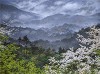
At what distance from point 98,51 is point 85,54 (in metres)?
0.41

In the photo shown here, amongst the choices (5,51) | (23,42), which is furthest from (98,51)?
(23,42)

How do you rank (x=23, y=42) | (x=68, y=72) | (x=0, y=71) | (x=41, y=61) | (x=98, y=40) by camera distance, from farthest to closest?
(x=23, y=42), (x=41, y=61), (x=68, y=72), (x=0, y=71), (x=98, y=40)

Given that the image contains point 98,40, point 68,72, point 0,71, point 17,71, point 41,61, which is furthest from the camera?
point 41,61

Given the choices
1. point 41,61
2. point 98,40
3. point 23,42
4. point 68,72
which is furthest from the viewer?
point 23,42

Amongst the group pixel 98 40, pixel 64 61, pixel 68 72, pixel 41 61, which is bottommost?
pixel 41 61

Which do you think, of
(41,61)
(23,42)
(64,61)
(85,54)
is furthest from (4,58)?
(23,42)

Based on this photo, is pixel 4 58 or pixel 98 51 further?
pixel 4 58

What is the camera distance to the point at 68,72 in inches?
450

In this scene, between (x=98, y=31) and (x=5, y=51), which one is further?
(x=5, y=51)

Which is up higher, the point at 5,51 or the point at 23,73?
the point at 5,51

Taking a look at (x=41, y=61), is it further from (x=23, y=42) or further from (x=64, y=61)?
(x=64, y=61)

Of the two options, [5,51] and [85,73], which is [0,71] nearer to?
[5,51]

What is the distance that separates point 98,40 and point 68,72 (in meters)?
3.84

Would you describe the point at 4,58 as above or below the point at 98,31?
below
